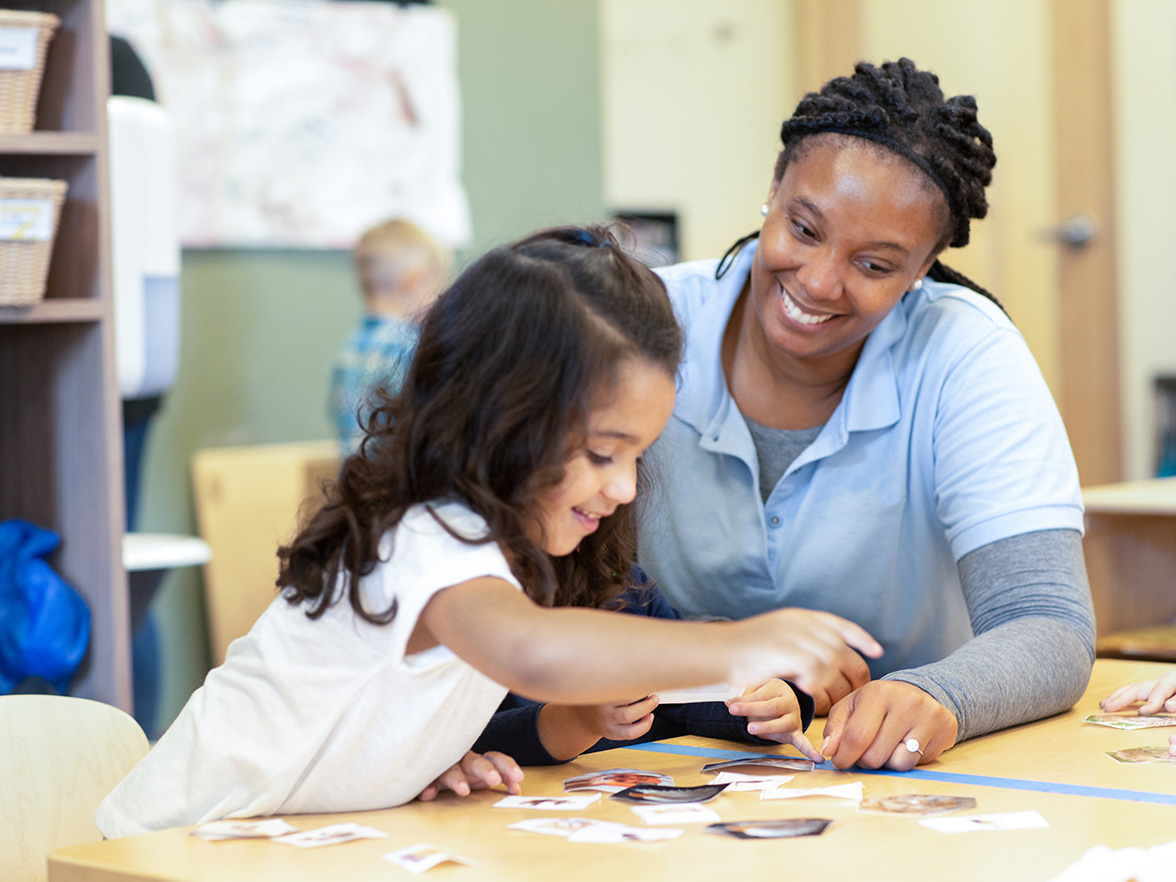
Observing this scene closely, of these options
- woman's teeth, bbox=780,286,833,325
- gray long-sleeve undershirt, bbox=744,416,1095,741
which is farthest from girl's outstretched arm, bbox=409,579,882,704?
woman's teeth, bbox=780,286,833,325

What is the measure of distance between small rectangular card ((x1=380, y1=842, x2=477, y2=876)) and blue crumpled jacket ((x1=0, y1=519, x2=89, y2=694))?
1.48 metres

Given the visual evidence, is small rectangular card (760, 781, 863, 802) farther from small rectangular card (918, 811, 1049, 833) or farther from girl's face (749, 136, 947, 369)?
girl's face (749, 136, 947, 369)

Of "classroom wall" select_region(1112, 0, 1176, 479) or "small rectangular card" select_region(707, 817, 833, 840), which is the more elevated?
"classroom wall" select_region(1112, 0, 1176, 479)

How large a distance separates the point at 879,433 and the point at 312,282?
2.42m

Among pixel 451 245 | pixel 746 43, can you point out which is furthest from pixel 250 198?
pixel 746 43

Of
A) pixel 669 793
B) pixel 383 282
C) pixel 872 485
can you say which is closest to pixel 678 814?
pixel 669 793

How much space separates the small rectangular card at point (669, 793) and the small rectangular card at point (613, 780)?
0.06 feet

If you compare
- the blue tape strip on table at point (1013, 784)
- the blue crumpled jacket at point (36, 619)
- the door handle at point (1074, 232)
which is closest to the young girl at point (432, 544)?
the blue tape strip on table at point (1013, 784)

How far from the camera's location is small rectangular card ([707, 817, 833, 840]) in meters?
1.02

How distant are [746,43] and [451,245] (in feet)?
5.10

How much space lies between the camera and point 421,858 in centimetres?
98

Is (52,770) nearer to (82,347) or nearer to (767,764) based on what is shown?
(767,764)

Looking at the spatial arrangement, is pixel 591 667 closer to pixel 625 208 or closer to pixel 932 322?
pixel 932 322

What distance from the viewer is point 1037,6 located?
458cm
